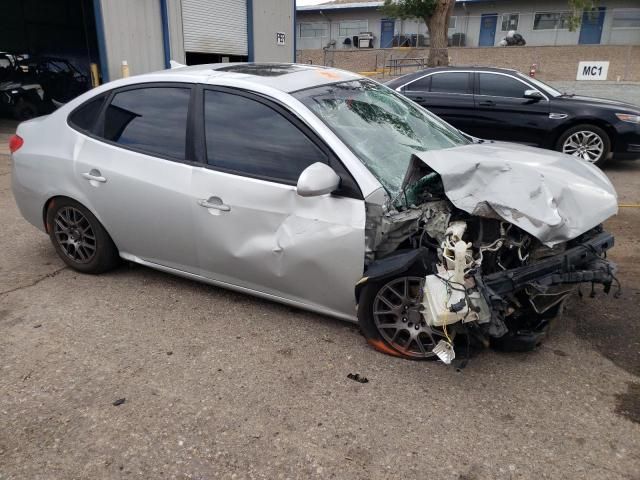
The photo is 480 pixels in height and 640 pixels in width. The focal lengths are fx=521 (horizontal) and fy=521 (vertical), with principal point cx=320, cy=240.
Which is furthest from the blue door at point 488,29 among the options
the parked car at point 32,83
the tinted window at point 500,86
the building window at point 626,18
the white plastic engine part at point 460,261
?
the white plastic engine part at point 460,261

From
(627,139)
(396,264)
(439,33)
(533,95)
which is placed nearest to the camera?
(396,264)

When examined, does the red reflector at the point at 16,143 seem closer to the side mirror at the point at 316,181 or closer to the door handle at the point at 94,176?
the door handle at the point at 94,176

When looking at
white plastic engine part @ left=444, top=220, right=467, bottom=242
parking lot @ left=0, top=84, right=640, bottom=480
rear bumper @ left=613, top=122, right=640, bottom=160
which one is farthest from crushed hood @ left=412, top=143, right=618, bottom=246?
rear bumper @ left=613, top=122, right=640, bottom=160

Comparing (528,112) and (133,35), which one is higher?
(133,35)

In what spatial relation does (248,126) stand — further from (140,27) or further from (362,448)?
(140,27)

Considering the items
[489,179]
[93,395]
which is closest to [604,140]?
[489,179]

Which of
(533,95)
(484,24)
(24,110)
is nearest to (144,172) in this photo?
(533,95)

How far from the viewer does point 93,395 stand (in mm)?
2855

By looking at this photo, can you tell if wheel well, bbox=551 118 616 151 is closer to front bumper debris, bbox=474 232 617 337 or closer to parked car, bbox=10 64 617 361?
parked car, bbox=10 64 617 361

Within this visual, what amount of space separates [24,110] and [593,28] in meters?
30.9

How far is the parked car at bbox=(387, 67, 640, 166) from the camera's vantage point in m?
7.97

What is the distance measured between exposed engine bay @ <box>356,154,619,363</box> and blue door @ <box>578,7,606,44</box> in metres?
33.4

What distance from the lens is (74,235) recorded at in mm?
4230

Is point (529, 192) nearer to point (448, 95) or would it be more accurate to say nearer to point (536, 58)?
point (448, 95)
